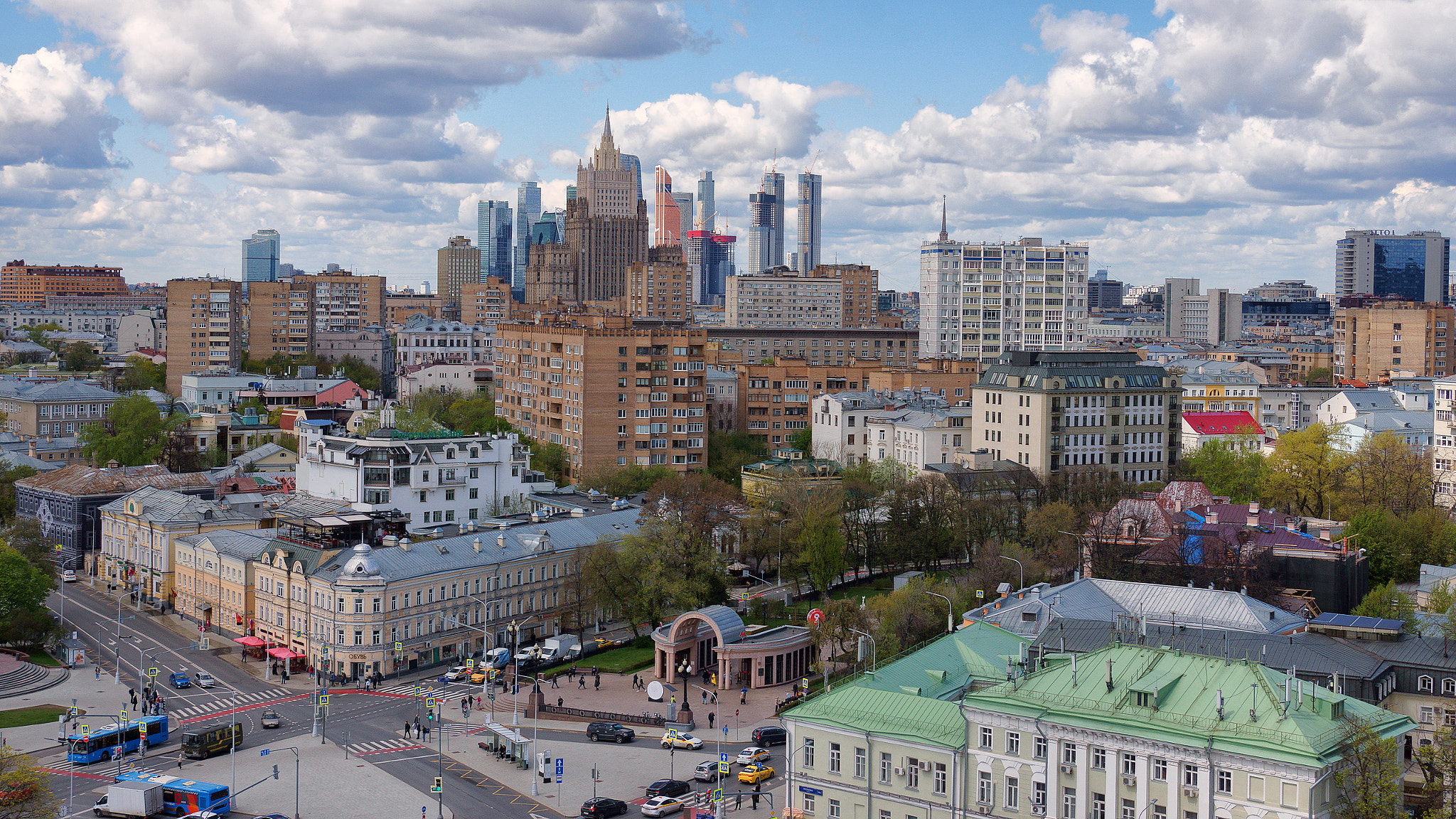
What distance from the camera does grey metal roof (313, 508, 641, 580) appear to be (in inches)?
3406

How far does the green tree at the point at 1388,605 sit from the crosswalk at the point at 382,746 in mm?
48482

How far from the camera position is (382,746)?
229ft

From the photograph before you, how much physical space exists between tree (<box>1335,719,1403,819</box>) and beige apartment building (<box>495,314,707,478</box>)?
9971cm

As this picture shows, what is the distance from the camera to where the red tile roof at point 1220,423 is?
146375 mm

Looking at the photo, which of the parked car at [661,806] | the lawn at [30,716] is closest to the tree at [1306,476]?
the parked car at [661,806]

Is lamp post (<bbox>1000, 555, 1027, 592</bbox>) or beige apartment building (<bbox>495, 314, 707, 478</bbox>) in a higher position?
beige apartment building (<bbox>495, 314, 707, 478</bbox>)

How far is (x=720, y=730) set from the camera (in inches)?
2825

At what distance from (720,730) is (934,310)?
12918 cm

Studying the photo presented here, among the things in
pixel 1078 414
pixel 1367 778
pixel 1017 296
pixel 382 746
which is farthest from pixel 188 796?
pixel 1017 296

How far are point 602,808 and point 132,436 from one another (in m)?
106

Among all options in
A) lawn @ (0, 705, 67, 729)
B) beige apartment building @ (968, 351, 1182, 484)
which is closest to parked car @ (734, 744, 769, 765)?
lawn @ (0, 705, 67, 729)

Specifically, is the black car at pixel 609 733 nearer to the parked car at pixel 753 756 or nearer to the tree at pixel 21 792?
the parked car at pixel 753 756

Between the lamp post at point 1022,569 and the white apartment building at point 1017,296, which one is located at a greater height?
the white apartment building at point 1017,296

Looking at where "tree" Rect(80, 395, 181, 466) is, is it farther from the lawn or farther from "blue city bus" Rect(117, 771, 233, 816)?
"blue city bus" Rect(117, 771, 233, 816)
